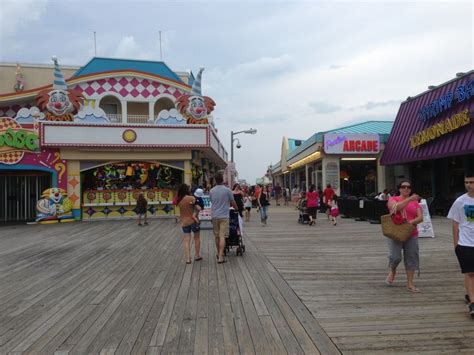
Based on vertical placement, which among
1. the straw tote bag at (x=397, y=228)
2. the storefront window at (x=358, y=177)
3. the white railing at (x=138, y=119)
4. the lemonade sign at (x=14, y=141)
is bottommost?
the straw tote bag at (x=397, y=228)

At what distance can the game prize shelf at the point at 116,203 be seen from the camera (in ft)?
54.5

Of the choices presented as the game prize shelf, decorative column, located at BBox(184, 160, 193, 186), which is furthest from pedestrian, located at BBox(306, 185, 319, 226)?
the game prize shelf

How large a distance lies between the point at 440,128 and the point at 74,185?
15317 mm

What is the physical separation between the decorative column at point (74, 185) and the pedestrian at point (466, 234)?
15.4m

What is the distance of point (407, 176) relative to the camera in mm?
19891

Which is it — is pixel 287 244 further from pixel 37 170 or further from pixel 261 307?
pixel 37 170

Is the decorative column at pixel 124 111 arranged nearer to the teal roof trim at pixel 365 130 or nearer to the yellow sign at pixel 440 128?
the teal roof trim at pixel 365 130

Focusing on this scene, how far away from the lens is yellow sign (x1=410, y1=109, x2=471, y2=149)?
1296 centimetres

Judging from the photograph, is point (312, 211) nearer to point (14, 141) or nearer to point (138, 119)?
point (138, 119)

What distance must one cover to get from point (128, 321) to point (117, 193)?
43.5 feet

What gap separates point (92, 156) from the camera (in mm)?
16516

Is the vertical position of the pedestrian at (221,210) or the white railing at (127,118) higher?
the white railing at (127,118)

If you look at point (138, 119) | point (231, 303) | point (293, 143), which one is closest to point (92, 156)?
point (138, 119)

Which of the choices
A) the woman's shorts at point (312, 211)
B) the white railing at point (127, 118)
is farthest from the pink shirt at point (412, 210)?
the white railing at point (127, 118)
